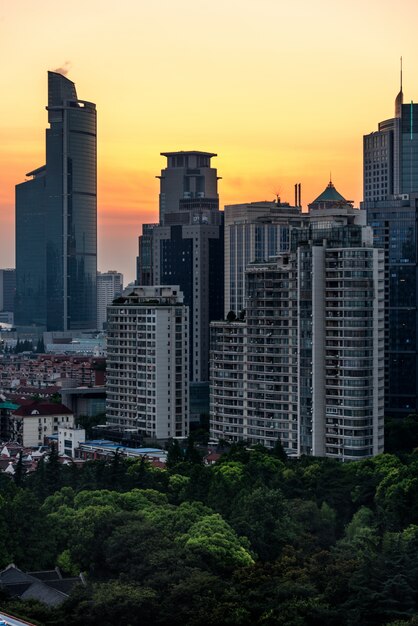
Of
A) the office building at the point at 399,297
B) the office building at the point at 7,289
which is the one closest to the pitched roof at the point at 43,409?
the office building at the point at 399,297

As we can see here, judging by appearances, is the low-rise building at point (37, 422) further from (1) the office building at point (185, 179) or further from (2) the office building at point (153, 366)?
(1) the office building at point (185, 179)

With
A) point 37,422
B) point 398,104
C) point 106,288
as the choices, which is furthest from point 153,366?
point 106,288

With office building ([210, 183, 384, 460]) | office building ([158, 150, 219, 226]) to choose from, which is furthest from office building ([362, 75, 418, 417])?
office building ([158, 150, 219, 226])

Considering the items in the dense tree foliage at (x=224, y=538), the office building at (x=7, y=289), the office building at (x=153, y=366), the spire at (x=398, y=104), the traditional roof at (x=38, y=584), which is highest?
the spire at (x=398, y=104)

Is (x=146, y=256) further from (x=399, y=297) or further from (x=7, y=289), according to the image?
(x=7, y=289)

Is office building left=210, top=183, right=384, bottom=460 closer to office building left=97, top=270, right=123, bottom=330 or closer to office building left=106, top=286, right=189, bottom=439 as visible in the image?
office building left=106, top=286, right=189, bottom=439

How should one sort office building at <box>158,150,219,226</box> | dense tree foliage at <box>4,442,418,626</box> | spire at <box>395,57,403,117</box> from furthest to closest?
office building at <box>158,150,219,226</box>
spire at <box>395,57,403,117</box>
dense tree foliage at <box>4,442,418,626</box>
